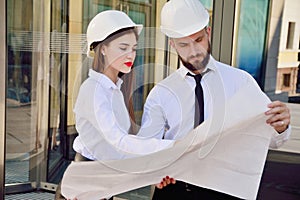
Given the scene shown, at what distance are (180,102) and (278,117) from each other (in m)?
0.39

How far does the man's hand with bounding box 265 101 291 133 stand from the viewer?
1.60 meters

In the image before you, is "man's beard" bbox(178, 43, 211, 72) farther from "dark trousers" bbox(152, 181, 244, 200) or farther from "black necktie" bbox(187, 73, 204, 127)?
"dark trousers" bbox(152, 181, 244, 200)

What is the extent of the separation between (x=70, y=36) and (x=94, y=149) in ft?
2.46

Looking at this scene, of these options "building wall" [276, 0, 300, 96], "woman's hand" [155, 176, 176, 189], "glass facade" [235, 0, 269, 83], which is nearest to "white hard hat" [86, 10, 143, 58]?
"glass facade" [235, 0, 269, 83]

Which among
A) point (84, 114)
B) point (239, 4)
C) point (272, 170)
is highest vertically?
point (239, 4)

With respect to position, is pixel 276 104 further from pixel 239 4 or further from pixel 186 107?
pixel 239 4

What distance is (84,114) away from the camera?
73.4 inches

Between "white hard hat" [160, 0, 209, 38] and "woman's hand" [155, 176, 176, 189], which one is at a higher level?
"white hard hat" [160, 0, 209, 38]

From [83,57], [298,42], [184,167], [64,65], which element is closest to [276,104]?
[184,167]

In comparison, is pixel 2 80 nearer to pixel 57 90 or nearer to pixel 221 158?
pixel 57 90

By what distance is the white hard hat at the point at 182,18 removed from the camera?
1.63m

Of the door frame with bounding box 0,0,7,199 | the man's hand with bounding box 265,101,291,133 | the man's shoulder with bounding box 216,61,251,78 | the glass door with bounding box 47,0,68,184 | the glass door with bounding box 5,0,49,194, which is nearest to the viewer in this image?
the man's hand with bounding box 265,101,291,133

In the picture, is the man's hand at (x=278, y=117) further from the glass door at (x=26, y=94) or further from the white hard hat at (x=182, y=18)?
the glass door at (x=26, y=94)

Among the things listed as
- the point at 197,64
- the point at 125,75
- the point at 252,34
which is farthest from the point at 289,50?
the point at 125,75
